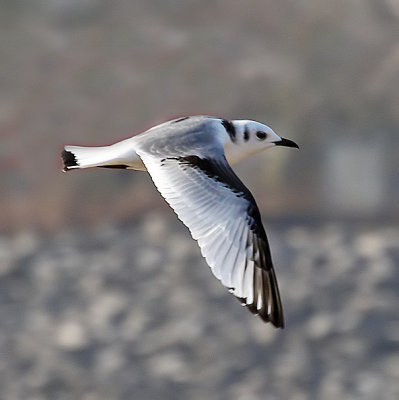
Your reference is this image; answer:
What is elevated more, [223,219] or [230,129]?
[230,129]

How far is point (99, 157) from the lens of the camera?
2.27m

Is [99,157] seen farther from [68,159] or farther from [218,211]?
[218,211]

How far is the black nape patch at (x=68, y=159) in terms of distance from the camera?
2.31m

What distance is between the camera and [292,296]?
29.5ft

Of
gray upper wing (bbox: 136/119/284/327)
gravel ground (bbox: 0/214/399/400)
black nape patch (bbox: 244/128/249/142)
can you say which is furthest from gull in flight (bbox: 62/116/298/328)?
gravel ground (bbox: 0/214/399/400)

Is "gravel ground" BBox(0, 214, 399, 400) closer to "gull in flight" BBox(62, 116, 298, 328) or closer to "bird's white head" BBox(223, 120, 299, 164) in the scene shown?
"bird's white head" BBox(223, 120, 299, 164)

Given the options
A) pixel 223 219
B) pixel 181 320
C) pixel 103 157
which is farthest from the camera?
pixel 181 320

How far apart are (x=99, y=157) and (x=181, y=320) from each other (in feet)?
23.4

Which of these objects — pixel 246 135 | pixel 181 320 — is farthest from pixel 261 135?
pixel 181 320

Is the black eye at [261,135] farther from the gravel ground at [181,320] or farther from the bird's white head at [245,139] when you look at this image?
the gravel ground at [181,320]

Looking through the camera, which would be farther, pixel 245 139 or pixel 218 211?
pixel 245 139

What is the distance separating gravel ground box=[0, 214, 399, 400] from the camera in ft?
28.8

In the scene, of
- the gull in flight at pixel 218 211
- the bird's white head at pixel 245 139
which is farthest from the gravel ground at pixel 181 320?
the gull in flight at pixel 218 211

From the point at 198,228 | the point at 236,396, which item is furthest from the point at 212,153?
the point at 236,396
